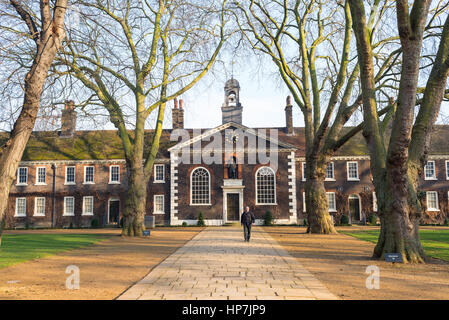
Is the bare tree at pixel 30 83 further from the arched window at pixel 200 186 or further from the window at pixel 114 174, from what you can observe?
the window at pixel 114 174

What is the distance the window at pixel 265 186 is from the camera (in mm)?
33031

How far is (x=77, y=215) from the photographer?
3412 cm

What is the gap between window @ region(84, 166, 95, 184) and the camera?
3475 cm

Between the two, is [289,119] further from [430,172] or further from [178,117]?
[430,172]

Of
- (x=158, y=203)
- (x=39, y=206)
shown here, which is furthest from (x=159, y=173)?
(x=39, y=206)

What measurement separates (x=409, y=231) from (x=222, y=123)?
2536cm

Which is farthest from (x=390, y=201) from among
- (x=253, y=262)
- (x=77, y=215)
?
(x=77, y=215)

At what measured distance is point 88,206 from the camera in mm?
34406

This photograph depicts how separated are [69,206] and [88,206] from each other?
1750mm

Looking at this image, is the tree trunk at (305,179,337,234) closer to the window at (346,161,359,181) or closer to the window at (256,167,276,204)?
the window at (256,167,276,204)

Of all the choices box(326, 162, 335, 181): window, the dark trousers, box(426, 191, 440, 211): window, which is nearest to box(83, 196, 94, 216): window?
the dark trousers

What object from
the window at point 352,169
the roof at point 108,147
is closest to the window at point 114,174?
the roof at point 108,147
